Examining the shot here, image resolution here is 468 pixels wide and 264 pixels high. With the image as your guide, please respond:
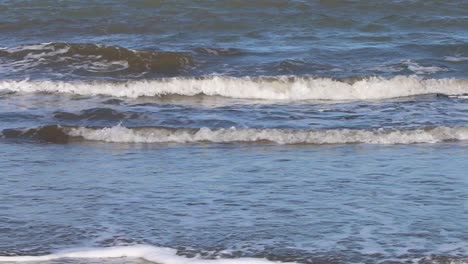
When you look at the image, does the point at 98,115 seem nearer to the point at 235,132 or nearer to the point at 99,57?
the point at 235,132

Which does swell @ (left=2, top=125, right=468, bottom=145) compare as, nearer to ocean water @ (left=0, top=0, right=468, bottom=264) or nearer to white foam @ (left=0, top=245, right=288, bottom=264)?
ocean water @ (left=0, top=0, right=468, bottom=264)

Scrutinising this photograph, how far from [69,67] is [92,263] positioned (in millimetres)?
8593

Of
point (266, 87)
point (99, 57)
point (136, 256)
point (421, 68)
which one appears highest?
point (99, 57)

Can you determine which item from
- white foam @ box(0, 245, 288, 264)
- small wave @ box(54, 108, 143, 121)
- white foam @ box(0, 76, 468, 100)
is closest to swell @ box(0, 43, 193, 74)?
white foam @ box(0, 76, 468, 100)

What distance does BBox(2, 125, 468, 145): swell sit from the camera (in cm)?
908

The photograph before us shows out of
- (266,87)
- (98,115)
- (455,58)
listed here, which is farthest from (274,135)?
(455,58)

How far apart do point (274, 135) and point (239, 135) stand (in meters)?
0.29

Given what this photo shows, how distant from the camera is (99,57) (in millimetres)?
14562

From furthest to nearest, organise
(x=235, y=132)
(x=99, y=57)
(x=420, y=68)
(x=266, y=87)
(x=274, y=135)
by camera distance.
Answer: (x=99, y=57) → (x=420, y=68) → (x=266, y=87) → (x=235, y=132) → (x=274, y=135)

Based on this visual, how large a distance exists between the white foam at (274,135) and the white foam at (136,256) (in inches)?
134

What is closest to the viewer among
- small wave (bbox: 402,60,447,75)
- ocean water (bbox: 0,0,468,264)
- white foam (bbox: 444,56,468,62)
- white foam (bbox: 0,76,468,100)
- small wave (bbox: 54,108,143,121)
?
ocean water (bbox: 0,0,468,264)

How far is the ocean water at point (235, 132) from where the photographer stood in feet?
19.8

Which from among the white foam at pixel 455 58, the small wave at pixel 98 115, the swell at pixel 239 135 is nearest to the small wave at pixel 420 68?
the white foam at pixel 455 58

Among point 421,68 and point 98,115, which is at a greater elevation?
point 421,68
